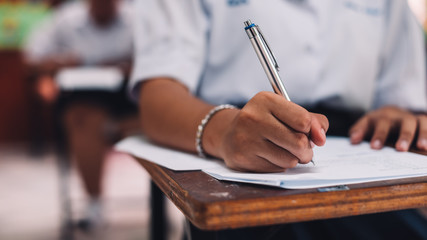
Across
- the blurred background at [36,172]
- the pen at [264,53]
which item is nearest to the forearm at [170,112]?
the pen at [264,53]

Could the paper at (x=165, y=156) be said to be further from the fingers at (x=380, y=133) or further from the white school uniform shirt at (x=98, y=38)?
the white school uniform shirt at (x=98, y=38)

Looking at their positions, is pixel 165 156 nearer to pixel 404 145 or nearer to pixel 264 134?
pixel 264 134

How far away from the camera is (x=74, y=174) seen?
115 inches

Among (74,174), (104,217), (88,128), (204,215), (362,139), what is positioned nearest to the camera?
(204,215)

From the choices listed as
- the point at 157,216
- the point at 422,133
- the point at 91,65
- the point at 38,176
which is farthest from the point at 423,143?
the point at 38,176

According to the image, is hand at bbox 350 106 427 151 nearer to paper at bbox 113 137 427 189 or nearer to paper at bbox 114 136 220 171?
paper at bbox 113 137 427 189

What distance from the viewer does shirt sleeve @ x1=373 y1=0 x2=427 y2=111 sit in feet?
2.57

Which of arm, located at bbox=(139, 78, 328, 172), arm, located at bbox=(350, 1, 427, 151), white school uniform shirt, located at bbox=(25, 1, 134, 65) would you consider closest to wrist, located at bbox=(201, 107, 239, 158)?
arm, located at bbox=(139, 78, 328, 172)

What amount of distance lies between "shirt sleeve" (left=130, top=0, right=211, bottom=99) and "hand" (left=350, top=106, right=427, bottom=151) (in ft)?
0.79

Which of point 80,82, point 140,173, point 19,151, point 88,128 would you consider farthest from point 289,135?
point 19,151

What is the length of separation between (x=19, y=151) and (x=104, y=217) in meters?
2.24

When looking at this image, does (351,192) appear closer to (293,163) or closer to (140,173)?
(293,163)

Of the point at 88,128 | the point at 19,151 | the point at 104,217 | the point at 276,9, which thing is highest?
the point at 276,9

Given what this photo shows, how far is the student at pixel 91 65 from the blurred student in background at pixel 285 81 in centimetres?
98
